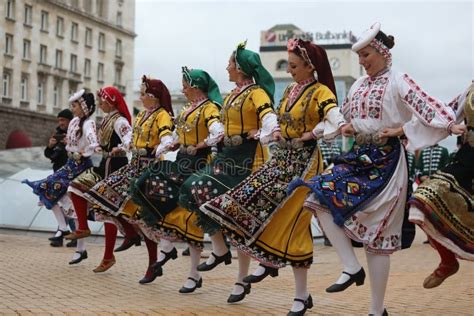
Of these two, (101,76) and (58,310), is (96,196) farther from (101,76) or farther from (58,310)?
(101,76)

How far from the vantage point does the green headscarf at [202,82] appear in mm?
7328

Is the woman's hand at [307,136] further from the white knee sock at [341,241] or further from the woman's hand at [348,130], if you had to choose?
the white knee sock at [341,241]

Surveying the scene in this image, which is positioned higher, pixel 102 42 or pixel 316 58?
pixel 102 42

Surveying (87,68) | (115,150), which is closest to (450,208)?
(115,150)

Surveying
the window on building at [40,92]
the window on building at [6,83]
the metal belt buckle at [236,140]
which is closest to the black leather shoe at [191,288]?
the metal belt buckle at [236,140]

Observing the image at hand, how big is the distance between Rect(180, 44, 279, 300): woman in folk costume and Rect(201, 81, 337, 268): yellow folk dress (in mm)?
376

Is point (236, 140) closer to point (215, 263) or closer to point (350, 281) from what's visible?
point (215, 263)

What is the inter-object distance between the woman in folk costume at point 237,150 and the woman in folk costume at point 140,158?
1.27m

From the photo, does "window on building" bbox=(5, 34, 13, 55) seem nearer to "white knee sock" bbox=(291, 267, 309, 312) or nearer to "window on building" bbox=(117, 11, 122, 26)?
"window on building" bbox=(117, 11, 122, 26)

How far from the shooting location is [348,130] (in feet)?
17.5

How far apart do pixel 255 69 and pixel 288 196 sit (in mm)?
1389

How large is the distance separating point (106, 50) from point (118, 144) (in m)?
49.6

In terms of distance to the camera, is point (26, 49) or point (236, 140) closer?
point (236, 140)

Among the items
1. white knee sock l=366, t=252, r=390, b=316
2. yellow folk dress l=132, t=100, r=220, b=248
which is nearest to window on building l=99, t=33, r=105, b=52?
yellow folk dress l=132, t=100, r=220, b=248
